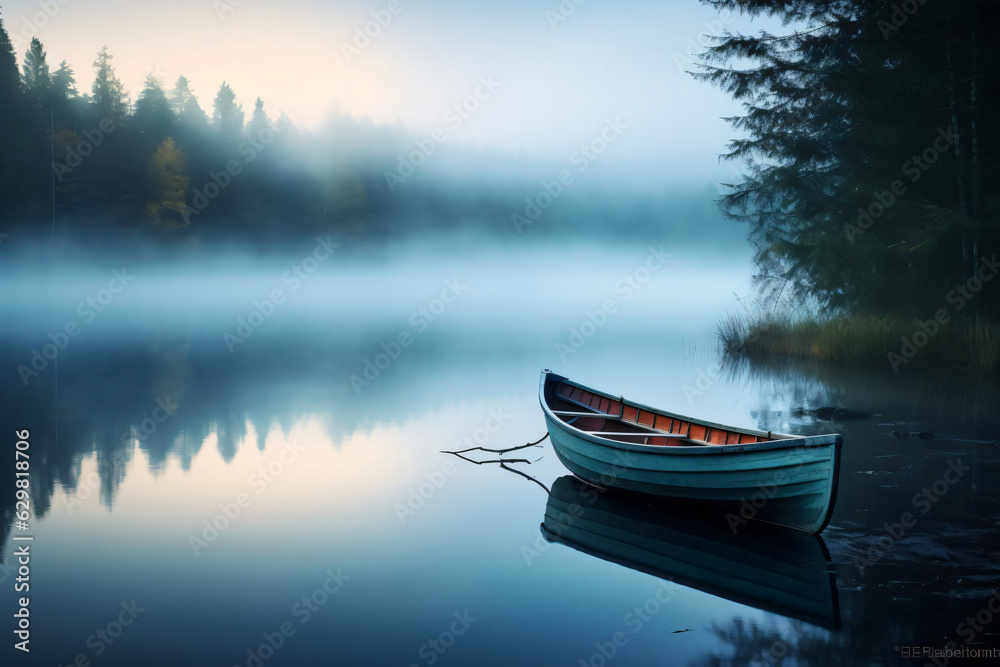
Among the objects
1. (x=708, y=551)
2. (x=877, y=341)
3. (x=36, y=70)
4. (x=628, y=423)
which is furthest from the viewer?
(x=36, y=70)

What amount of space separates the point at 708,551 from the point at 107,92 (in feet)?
205

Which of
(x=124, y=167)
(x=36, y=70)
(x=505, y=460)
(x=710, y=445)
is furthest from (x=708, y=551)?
(x=36, y=70)

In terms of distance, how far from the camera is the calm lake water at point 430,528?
5.81 m

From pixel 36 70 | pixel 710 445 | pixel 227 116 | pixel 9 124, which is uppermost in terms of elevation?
pixel 227 116

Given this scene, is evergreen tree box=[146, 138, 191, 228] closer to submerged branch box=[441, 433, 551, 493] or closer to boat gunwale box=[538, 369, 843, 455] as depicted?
submerged branch box=[441, 433, 551, 493]

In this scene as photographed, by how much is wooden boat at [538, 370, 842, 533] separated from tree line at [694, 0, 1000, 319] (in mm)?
10524

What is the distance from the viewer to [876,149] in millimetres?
19188

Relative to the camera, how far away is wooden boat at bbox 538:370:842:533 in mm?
7291

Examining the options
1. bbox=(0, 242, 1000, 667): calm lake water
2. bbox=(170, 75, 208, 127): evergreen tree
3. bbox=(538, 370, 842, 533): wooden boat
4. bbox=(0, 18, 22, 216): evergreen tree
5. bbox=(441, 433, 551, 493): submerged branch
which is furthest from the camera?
bbox=(170, 75, 208, 127): evergreen tree

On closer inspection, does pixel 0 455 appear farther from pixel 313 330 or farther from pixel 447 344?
pixel 313 330

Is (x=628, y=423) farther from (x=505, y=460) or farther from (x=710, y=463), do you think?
(x=710, y=463)

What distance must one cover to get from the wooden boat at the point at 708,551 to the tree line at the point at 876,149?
1178cm

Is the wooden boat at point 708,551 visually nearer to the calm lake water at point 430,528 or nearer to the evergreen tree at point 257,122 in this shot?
the calm lake water at point 430,528

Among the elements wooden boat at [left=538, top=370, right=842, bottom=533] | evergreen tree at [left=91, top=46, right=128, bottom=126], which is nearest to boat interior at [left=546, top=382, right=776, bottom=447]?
wooden boat at [left=538, top=370, right=842, bottom=533]
